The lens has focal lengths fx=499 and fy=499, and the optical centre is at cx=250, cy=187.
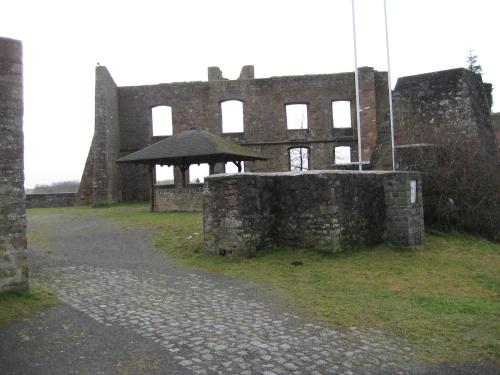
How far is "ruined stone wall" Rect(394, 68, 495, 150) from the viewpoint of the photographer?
49.6 feet

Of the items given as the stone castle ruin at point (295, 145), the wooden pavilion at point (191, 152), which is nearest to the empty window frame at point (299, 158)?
the stone castle ruin at point (295, 145)

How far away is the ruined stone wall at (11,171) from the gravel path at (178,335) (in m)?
0.71

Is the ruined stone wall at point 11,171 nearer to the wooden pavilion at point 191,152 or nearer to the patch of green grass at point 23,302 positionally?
the patch of green grass at point 23,302

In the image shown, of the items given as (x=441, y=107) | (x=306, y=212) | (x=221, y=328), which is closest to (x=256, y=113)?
(x=441, y=107)

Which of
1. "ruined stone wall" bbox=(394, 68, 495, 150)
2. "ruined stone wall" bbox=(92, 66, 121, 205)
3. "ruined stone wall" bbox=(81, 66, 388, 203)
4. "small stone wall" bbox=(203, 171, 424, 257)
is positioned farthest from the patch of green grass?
"ruined stone wall" bbox=(81, 66, 388, 203)

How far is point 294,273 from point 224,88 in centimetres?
1987

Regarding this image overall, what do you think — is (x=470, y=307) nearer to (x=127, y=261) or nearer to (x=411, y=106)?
(x=127, y=261)

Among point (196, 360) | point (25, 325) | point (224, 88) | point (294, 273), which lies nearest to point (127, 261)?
point (294, 273)

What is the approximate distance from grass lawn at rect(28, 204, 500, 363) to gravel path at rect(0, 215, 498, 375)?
0.39m

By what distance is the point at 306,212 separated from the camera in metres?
9.18

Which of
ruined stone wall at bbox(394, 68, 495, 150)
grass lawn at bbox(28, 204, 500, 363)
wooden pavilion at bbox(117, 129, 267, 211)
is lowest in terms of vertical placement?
grass lawn at bbox(28, 204, 500, 363)

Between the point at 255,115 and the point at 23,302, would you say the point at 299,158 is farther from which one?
the point at 23,302

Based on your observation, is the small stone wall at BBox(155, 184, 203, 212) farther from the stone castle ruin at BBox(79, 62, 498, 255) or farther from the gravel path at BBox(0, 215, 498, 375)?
the gravel path at BBox(0, 215, 498, 375)

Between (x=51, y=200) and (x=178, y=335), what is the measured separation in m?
21.0
